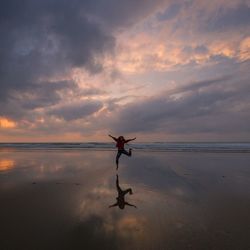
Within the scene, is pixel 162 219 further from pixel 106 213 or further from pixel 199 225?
pixel 106 213

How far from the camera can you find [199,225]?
550 cm

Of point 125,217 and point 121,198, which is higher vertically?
point 121,198

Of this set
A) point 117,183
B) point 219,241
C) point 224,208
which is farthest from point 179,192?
point 219,241

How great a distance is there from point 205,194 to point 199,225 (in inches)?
132

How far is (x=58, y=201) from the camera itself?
7523mm

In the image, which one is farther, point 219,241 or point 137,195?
point 137,195

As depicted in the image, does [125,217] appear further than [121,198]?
No

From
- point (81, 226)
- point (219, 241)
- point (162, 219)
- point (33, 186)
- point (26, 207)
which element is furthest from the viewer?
point (33, 186)

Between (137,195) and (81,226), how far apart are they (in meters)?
3.47

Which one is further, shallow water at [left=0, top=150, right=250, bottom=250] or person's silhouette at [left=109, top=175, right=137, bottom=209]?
person's silhouette at [left=109, top=175, right=137, bottom=209]

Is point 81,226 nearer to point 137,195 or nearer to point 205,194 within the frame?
point 137,195

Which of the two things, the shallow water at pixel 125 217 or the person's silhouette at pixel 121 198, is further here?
the person's silhouette at pixel 121 198

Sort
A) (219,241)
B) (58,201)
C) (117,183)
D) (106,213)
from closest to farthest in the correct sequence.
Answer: (219,241)
(106,213)
(58,201)
(117,183)

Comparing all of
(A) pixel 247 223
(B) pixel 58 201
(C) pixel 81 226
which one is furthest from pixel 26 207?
(A) pixel 247 223
